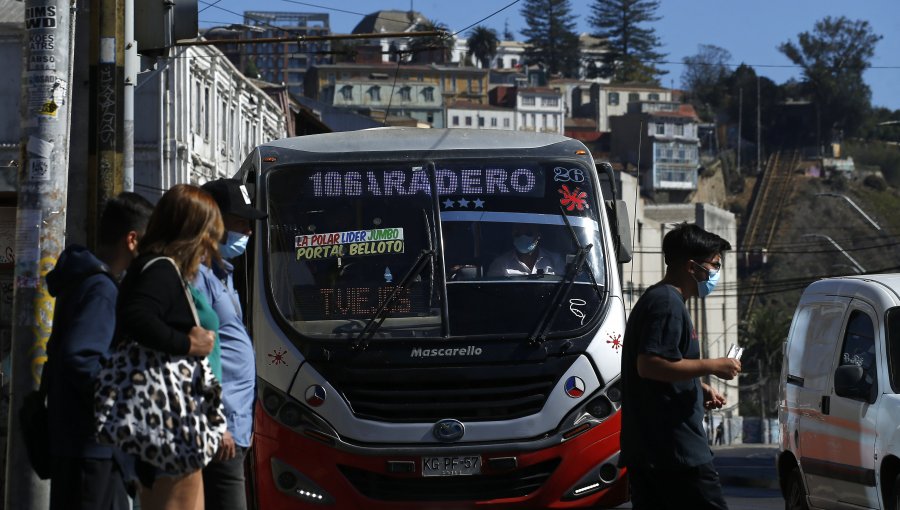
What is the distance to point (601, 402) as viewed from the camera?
9.67 meters

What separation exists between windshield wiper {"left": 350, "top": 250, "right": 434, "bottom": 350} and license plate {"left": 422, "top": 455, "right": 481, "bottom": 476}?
2.79ft

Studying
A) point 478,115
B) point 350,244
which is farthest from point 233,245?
point 478,115

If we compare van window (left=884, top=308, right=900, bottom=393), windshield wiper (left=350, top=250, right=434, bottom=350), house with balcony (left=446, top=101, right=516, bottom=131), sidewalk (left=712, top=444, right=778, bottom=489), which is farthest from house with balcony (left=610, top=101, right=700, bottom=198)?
van window (left=884, top=308, right=900, bottom=393)

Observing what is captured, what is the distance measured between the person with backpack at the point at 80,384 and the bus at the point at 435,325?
3.59 meters

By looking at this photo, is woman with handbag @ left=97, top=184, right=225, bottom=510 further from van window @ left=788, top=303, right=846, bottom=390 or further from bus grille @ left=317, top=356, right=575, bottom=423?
van window @ left=788, top=303, right=846, bottom=390

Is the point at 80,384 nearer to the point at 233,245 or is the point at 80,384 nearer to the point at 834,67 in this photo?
the point at 233,245

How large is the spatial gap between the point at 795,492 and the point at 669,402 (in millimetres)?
4662

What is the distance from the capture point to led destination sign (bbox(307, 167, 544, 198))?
1058 centimetres

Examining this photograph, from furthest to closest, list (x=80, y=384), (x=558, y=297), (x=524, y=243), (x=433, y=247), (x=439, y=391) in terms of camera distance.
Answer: (x=524, y=243), (x=433, y=247), (x=558, y=297), (x=439, y=391), (x=80, y=384)

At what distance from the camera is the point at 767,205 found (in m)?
161

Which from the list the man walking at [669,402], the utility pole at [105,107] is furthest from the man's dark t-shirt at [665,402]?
the utility pole at [105,107]

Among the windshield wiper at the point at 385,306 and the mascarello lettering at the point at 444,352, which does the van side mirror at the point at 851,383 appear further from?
the windshield wiper at the point at 385,306

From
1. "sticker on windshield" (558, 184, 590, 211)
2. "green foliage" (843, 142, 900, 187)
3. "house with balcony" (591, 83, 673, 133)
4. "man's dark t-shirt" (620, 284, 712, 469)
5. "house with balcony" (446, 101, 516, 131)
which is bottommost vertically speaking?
"green foliage" (843, 142, 900, 187)

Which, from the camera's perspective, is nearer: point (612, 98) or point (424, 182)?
point (424, 182)
